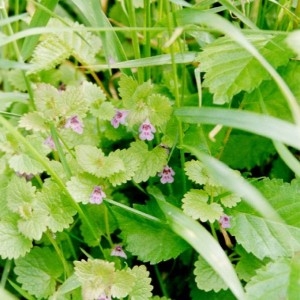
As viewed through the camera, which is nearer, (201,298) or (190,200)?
(190,200)

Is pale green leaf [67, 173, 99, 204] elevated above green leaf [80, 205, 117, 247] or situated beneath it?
elevated above

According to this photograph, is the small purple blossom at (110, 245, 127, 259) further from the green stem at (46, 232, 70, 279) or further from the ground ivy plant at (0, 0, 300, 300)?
the green stem at (46, 232, 70, 279)

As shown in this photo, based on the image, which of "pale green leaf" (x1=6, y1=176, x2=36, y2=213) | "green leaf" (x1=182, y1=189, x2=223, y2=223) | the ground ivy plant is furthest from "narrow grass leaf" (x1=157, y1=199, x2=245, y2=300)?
"pale green leaf" (x1=6, y1=176, x2=36, y2=213)

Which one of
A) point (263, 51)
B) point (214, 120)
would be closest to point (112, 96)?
point (263, 51)

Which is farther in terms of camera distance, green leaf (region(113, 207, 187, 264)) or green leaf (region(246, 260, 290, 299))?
green leaf (region(113, 207, 187, 264))

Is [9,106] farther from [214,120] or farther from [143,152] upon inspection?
[214,120]

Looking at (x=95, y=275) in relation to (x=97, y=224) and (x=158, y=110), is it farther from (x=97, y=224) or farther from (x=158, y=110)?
(x=158, y=110)
